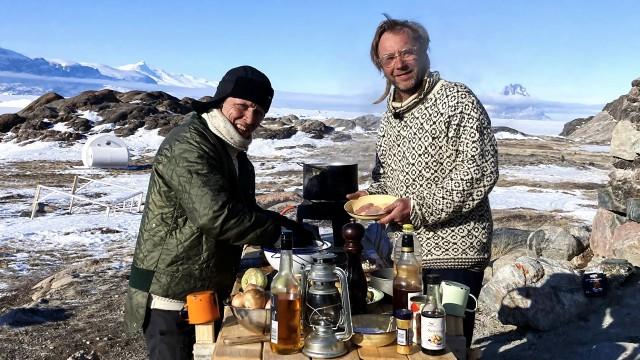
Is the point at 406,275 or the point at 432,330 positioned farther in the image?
the point at 406,275

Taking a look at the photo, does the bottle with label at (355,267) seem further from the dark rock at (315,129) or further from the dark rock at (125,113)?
the dark rock at (125,113)

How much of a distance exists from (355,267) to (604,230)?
194 inches

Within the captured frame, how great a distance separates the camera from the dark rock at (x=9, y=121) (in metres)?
32.1

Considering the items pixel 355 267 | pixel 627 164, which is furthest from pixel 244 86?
pixel 627 164

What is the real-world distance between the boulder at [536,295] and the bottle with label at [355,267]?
11.3 feet

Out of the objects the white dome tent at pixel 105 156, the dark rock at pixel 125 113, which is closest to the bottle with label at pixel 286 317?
the white dome tent at pixel 105 156

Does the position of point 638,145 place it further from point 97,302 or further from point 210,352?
point 97,302

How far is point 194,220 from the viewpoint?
254 cm

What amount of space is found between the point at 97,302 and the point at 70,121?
2941 cm

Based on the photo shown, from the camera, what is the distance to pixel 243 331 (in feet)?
7.48

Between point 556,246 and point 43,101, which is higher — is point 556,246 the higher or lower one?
the lower one

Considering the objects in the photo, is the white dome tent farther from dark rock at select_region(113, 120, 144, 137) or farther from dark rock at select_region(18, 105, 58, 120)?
dark rock at select_region(18, 105, 58, 120)

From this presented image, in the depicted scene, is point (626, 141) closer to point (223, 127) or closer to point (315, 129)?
point (223, 127)

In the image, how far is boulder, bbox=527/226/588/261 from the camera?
6.99 m
